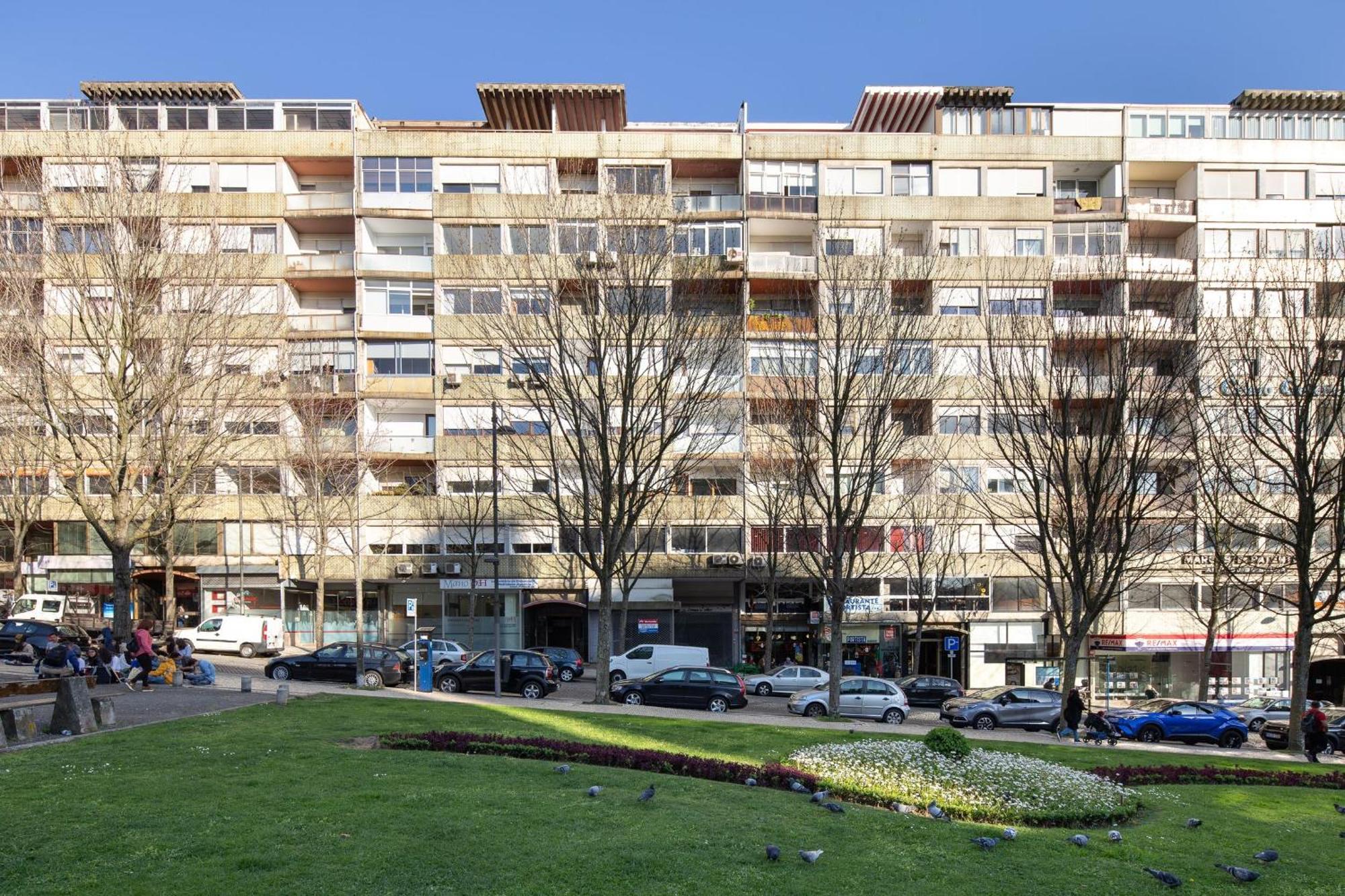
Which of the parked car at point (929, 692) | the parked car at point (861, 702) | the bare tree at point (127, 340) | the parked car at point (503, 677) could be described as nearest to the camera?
the bare tree at point (127, 340)

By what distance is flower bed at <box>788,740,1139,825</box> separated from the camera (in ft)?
43.3

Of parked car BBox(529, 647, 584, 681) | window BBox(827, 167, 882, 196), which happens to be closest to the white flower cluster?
parked car BBox(529, 647, 584, 681)

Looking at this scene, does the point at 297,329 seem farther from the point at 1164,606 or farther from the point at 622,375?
the point at 1164,606

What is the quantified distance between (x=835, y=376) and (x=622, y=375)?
6475 mm

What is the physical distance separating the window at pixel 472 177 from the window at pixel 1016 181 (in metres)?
23.9

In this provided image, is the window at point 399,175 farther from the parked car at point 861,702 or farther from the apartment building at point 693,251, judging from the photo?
the parked car at point 861,702

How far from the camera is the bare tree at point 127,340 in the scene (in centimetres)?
2673

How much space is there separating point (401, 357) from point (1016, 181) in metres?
30.8

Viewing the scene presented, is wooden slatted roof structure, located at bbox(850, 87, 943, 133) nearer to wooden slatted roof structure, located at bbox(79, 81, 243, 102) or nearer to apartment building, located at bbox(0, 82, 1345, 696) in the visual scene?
apartment building, located at bbox(0, 82, 1345, 696)

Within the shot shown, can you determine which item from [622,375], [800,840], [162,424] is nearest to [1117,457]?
[622,375]

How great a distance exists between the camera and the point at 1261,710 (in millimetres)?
34188

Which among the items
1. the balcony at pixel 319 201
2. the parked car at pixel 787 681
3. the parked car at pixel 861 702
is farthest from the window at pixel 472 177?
the parked car at pixel 861 702

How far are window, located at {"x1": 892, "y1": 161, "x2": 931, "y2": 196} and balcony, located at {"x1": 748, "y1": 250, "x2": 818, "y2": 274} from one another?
5.48 meters

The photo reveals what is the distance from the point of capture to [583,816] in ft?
37.6
